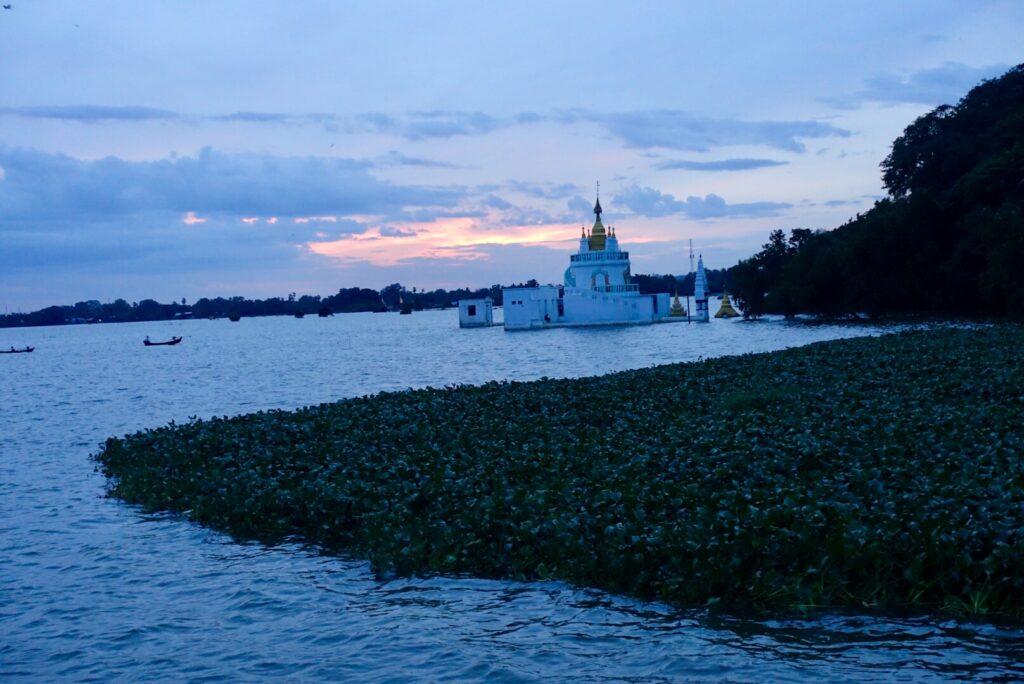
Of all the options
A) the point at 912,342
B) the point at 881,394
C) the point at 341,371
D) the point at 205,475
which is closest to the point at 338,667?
the point at 205,475

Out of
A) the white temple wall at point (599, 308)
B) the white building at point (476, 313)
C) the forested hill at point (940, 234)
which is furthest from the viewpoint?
the white building at point (476, 313)

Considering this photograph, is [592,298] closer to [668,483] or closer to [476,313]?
[476,313]

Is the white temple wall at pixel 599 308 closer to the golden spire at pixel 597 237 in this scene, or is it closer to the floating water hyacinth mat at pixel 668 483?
the golden spire at pixel 597 237

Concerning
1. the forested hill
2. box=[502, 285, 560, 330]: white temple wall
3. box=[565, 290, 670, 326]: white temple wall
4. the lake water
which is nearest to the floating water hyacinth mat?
the lake water

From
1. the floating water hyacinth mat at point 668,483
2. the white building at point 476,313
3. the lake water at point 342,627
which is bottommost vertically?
the lake water at point 342,627

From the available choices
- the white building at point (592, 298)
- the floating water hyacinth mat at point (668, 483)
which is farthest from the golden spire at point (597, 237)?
the floating water hyacinth mat at point (668, 483)

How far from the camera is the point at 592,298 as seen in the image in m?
96.0

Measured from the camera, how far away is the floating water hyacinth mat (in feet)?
32.9

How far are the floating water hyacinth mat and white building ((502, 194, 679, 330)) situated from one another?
7211cm

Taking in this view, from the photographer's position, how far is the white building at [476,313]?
118 metres

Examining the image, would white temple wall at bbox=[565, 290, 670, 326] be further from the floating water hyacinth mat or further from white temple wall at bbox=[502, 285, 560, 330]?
the floating water hyacinth mat

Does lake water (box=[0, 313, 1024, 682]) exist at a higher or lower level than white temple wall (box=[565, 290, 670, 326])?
lower

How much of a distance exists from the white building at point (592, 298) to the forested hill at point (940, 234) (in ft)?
47.7

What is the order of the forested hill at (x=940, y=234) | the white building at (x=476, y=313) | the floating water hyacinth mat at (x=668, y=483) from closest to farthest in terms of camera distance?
the floating water hyacinth mat at (x=668, y=483) < the forested hill at (x=940, y=234) < the white building at (x=476, y=313)
